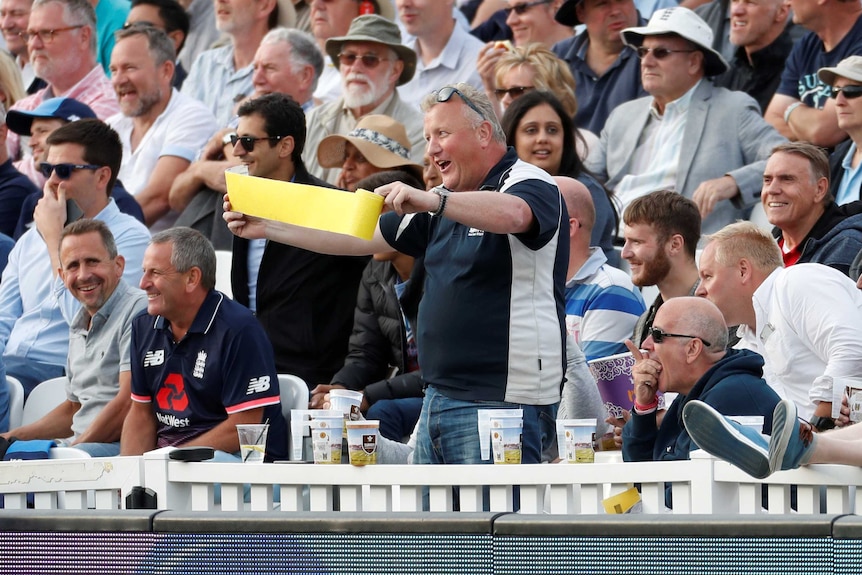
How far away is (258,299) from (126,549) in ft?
10.4

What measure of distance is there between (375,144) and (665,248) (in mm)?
1864

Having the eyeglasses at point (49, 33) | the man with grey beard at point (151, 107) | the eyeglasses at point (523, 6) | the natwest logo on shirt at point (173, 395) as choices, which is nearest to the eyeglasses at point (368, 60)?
the man with grey beard at point (151, 107)

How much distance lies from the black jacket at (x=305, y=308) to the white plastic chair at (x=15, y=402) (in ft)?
Result: 3.87

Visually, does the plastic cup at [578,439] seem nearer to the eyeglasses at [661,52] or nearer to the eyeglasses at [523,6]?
the eyeglasses at [661,52]

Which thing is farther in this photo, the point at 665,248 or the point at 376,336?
the point at 376,336

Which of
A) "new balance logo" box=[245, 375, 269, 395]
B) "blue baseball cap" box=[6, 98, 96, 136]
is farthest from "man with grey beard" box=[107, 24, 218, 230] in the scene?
"new balance logo" box=[245, 375, 269, 395]

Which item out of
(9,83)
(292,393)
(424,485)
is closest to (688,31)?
(292,393)

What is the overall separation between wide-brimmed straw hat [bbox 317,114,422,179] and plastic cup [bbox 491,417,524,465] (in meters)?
3.00

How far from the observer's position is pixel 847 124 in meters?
6.82

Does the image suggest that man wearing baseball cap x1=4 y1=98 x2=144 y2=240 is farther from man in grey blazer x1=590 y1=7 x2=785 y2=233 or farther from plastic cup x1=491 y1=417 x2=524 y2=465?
plastic cup x1=491 y1=417 x2=524 y2=465

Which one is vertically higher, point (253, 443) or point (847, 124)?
point (847, 124)

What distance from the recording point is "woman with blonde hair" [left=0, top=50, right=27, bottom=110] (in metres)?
9.87

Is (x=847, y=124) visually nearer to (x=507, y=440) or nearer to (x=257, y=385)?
(x=257, y=385)

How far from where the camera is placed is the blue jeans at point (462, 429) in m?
4.76
